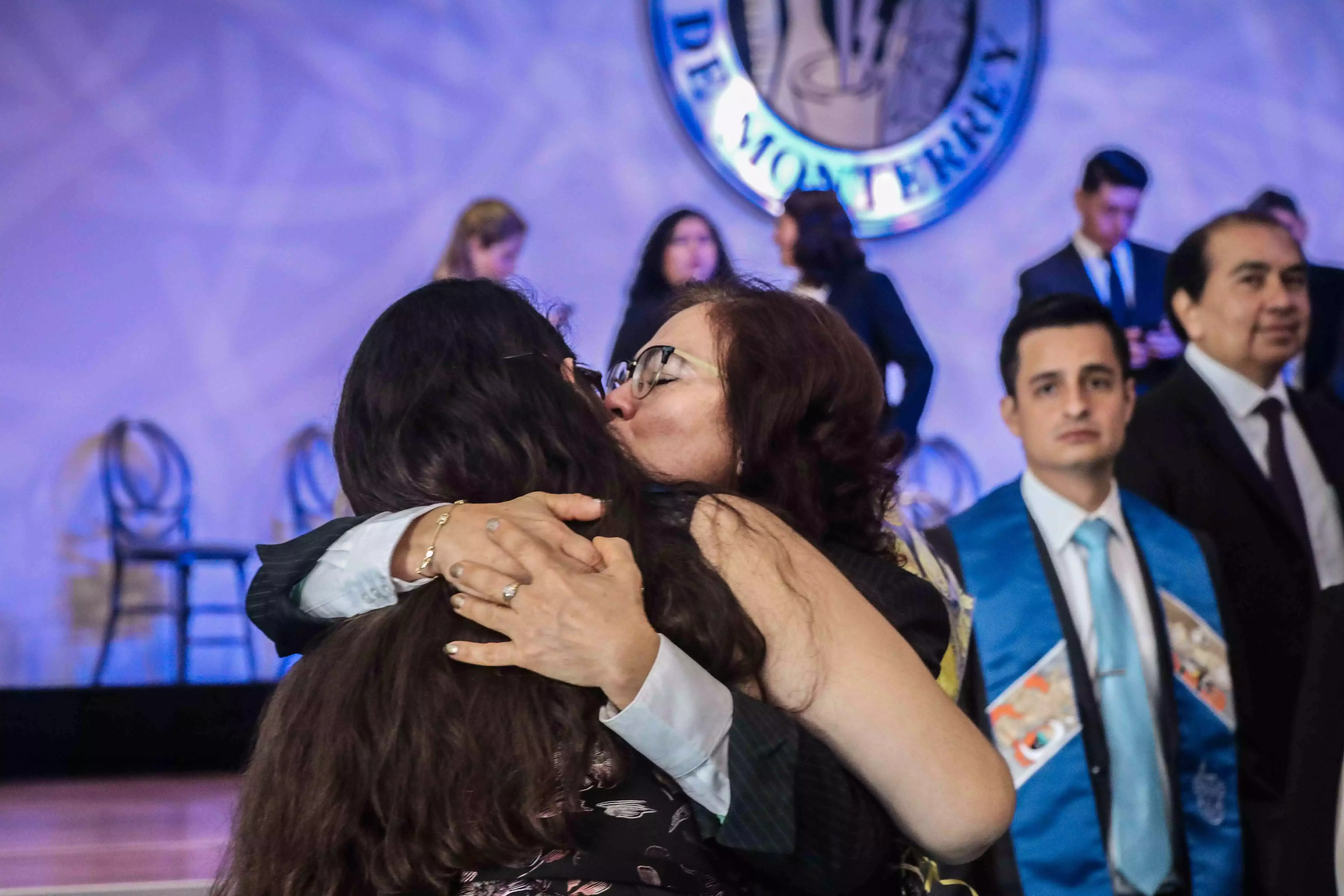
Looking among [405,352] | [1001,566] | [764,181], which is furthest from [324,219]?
[405,352]

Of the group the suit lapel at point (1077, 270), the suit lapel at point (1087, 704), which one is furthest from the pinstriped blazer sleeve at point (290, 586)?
the suit lapel at point (1077, 270)

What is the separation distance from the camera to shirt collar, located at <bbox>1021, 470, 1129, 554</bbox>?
2.31m

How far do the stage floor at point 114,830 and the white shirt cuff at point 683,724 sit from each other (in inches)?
33.9

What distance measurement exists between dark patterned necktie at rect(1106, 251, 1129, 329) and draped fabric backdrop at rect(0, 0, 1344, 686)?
2.14 feet

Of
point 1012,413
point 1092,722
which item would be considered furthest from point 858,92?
point 1092,722

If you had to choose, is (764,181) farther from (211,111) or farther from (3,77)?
(3,77)

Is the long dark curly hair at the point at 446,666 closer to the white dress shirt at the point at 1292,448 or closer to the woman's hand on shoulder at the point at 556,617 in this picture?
the woman's hand on shoulder at the point at 556,617

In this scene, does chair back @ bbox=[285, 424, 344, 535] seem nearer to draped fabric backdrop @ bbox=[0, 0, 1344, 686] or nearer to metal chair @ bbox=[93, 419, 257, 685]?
draped fabric backdrop @ bbox=[0, 0, 1344, 686]

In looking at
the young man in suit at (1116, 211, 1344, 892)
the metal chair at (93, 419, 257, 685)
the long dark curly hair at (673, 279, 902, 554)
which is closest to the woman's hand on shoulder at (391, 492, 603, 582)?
the long dark curly hair at (673, 279, 902, 554)

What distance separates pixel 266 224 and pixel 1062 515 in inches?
135

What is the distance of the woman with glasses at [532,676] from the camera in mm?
981

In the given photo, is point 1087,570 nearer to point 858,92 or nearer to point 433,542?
point 433,542

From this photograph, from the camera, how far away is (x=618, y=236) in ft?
16.3

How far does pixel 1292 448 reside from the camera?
10.2 ft
